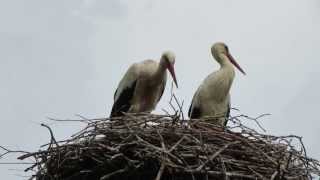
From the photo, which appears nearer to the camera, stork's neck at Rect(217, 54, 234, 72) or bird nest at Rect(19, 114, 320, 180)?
bird nest at Rect(19, 114, 320, 180)

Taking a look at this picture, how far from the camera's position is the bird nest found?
5711 millimetres

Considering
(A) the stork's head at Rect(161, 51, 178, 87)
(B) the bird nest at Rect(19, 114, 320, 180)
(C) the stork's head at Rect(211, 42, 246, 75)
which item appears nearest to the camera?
(B) the bird nest at Rect(19, 114, 320, 180)

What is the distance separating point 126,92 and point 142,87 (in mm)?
140

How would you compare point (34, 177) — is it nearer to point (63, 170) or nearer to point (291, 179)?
point (63, 170)

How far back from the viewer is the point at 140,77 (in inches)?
305

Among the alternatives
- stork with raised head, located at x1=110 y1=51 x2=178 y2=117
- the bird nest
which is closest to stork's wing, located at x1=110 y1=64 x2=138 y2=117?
stork with raised head, located at x1=110 y1=51 x2=178 y2=117

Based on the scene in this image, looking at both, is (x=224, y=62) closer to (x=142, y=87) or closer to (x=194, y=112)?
(x=194, y=112)

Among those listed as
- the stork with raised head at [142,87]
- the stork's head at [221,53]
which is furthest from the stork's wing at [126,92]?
the stork's head at [221,53]

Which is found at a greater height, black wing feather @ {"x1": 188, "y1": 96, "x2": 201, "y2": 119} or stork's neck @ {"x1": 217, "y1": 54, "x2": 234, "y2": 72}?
stork's neck @ {"x1": 217, "y1": 54, "x2": 234, "y2": 72}

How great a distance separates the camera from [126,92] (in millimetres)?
7789

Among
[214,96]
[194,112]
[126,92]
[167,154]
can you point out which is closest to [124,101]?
[126,92]

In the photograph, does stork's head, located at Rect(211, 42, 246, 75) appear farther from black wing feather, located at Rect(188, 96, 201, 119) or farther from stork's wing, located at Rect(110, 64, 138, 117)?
stork's wing, located at Rect(110, 64, 138, 117)

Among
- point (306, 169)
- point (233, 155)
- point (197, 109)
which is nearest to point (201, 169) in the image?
point (233, 155)

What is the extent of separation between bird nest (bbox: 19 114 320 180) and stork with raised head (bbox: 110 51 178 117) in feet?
4.75
